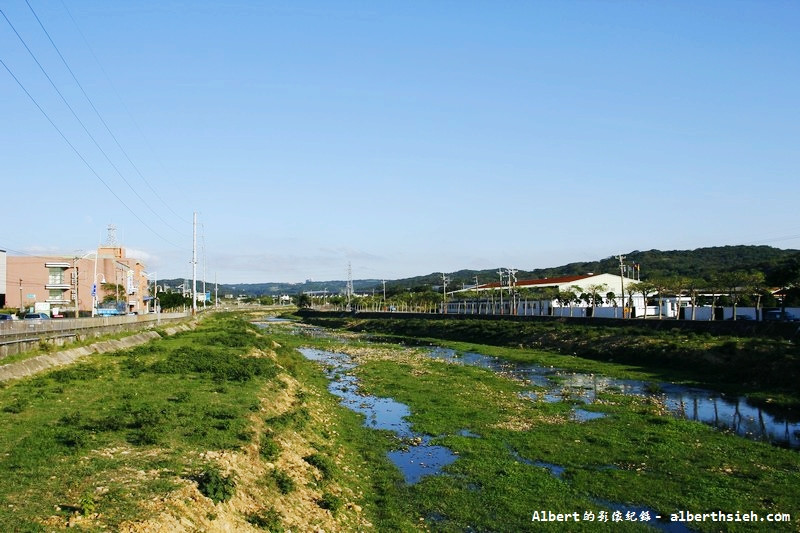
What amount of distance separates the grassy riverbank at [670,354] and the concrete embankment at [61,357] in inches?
1267

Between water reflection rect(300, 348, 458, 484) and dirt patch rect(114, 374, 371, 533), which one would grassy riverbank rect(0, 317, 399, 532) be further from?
water reflection rect(300, 348, 458, 484)

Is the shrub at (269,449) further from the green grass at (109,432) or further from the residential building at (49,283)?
the residential building at (49,283)

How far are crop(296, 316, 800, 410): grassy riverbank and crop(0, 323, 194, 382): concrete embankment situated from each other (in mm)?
32186

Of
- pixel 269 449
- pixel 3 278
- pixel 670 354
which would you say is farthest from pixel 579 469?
pixel 3 278

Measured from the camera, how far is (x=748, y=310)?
70.4m

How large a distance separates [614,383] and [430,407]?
48.9 ft

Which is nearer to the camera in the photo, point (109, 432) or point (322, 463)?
point (109, 432)

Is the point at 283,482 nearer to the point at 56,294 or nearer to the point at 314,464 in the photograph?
the point at 314,464

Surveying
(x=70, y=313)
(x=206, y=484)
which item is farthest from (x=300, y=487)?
(x=70, y=313)

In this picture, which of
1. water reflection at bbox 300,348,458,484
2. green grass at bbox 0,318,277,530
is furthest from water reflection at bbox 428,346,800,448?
green grass at bbox 0,318,277,530

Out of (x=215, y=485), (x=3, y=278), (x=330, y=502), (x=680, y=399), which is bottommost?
(x=680, y=399)

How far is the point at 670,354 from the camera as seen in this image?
45875mm

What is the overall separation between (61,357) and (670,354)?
41.4 meters

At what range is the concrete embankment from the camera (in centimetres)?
2484
